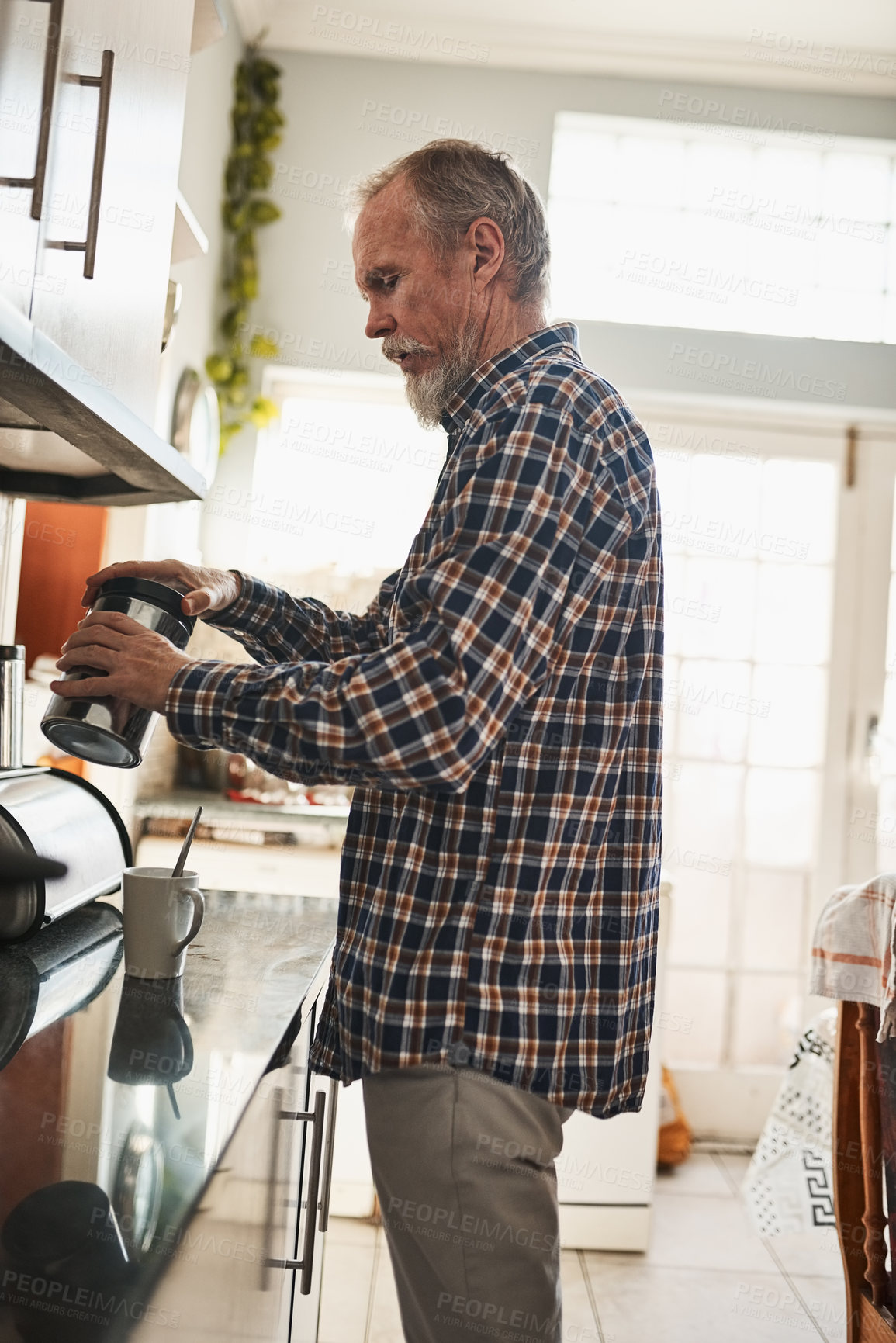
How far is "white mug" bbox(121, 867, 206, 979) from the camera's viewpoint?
1.16m

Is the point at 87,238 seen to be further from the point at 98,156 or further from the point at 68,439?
the point at 68,439

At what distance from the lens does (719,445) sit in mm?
3379

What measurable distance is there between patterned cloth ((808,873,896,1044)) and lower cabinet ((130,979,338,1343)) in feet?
2.81

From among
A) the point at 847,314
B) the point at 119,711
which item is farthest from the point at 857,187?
the point at 119,711

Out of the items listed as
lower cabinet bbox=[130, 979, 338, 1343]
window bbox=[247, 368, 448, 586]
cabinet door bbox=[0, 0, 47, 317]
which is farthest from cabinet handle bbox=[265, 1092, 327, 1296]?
window bbox=[247, 368, 448, 586]

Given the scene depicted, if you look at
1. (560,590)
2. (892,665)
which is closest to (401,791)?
(560,590)

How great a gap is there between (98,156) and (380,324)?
0.32 meters

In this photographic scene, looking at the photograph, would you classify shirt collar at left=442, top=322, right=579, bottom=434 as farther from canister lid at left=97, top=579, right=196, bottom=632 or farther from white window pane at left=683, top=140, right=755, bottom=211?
white window pane at left=683, top=140, right=755, bottom=211

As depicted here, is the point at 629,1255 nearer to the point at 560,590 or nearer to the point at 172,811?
the point at 172,811

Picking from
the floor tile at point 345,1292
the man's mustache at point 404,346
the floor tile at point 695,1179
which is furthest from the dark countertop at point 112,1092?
the floor tile at point 695,1179

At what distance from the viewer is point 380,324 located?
1134 millimetres

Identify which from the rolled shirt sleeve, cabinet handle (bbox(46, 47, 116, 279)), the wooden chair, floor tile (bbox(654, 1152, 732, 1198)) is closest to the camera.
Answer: cabinet handle (bbox(46, 47, 116, 279))

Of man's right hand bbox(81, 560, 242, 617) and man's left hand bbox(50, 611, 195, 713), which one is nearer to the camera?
man's left hand bbox(50, 611, 195, 713)

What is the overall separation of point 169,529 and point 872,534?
2.06 metres
